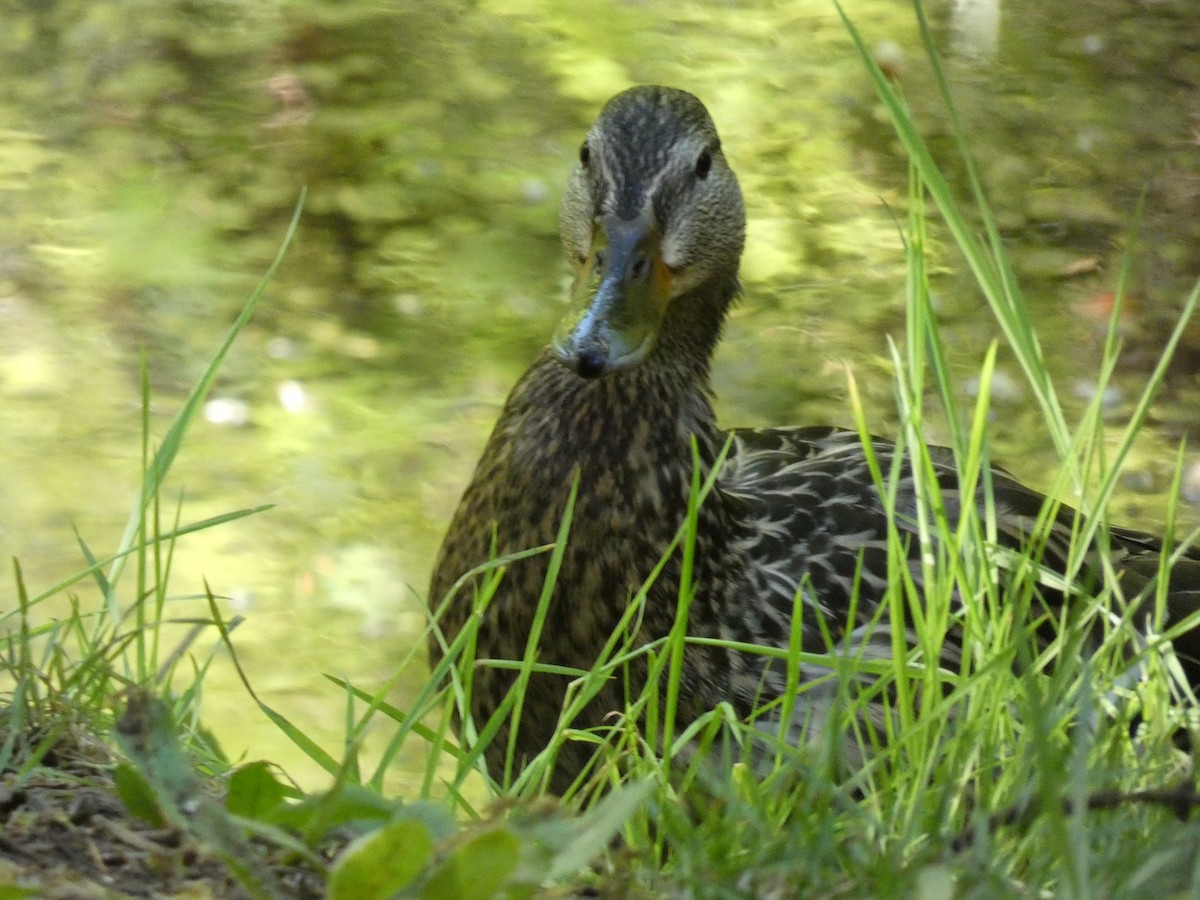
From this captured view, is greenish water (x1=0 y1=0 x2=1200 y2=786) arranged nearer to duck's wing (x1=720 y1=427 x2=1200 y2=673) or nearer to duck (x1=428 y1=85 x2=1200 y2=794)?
duck (x1=428 y1=85 x2=1200 y2=794)

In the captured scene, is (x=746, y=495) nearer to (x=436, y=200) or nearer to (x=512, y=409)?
(x=512, y=409)

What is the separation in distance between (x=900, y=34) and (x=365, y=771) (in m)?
3.07

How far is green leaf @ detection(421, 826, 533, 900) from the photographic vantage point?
1.12 metres

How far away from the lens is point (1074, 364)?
13.0 feet

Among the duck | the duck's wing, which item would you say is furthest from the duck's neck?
the duck's wing

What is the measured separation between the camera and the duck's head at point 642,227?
2.09 m

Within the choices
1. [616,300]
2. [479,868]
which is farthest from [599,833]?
[616,300]

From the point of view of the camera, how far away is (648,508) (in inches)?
94.7

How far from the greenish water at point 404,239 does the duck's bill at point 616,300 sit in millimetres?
1168

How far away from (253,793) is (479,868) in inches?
11.0

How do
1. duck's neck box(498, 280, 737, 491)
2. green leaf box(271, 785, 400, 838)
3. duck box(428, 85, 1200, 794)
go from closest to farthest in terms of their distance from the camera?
1. green leaf box(271, 785, 400, 838)
2. duck box(428, 85, 1200, 794)
3. duck's neck box(498, 280, 737, 491)

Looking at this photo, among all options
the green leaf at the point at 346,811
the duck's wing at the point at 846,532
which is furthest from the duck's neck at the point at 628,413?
the green leaf at the point at 346,811

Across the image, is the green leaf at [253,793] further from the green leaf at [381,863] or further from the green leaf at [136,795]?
the green leaf at [381,863]

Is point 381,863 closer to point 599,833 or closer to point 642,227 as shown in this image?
point 599,833
